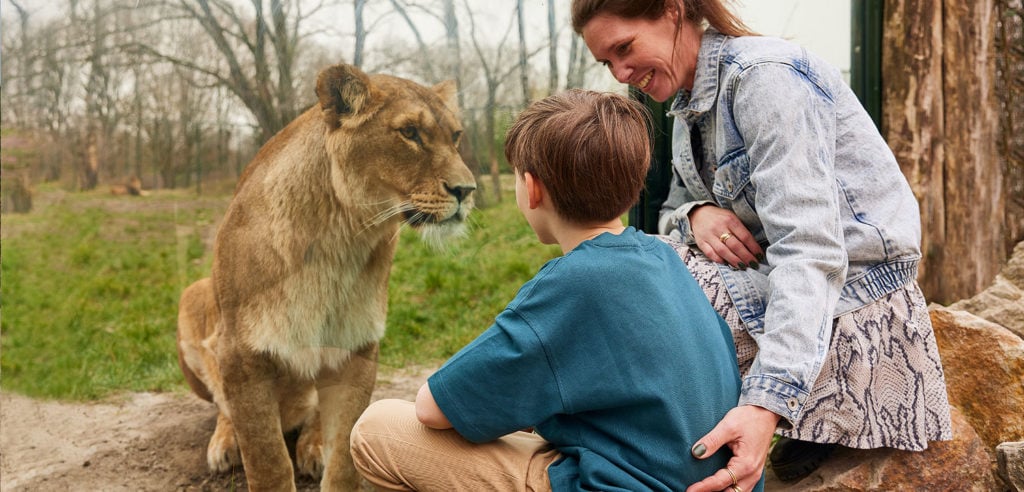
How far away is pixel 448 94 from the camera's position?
253cm

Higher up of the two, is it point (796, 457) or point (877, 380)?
point (877, 380)

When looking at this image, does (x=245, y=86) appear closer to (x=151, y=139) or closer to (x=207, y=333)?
(x=151, y=139)

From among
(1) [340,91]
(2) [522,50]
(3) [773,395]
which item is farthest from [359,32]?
(3) [773,395]

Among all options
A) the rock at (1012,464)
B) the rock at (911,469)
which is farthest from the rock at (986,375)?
the rock at (911,469)

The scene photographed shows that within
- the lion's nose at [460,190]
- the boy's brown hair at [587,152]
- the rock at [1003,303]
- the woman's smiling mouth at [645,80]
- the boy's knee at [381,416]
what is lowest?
the rock at [1003,303]

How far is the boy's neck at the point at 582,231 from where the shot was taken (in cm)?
212

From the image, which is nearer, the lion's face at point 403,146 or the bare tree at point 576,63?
the lion's face at point 403,146

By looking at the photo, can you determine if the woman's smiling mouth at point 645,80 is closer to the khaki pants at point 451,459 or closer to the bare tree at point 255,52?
the bare tree at point 255,52

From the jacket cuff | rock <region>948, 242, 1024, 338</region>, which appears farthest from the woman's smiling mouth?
rock <region>948, 242, 1024, 338</region>

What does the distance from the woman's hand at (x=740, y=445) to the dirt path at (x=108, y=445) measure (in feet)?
4.55

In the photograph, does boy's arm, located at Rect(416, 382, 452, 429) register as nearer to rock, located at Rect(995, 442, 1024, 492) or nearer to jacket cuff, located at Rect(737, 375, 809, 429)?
jacket cuff, located at Rect(737, 375, 809, 429)

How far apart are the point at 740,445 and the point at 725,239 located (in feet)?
2.50

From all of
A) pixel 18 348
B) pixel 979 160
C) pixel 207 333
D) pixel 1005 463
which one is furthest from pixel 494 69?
pixel 979 160

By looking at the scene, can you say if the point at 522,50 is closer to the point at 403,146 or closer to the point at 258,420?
the point at 403,146
